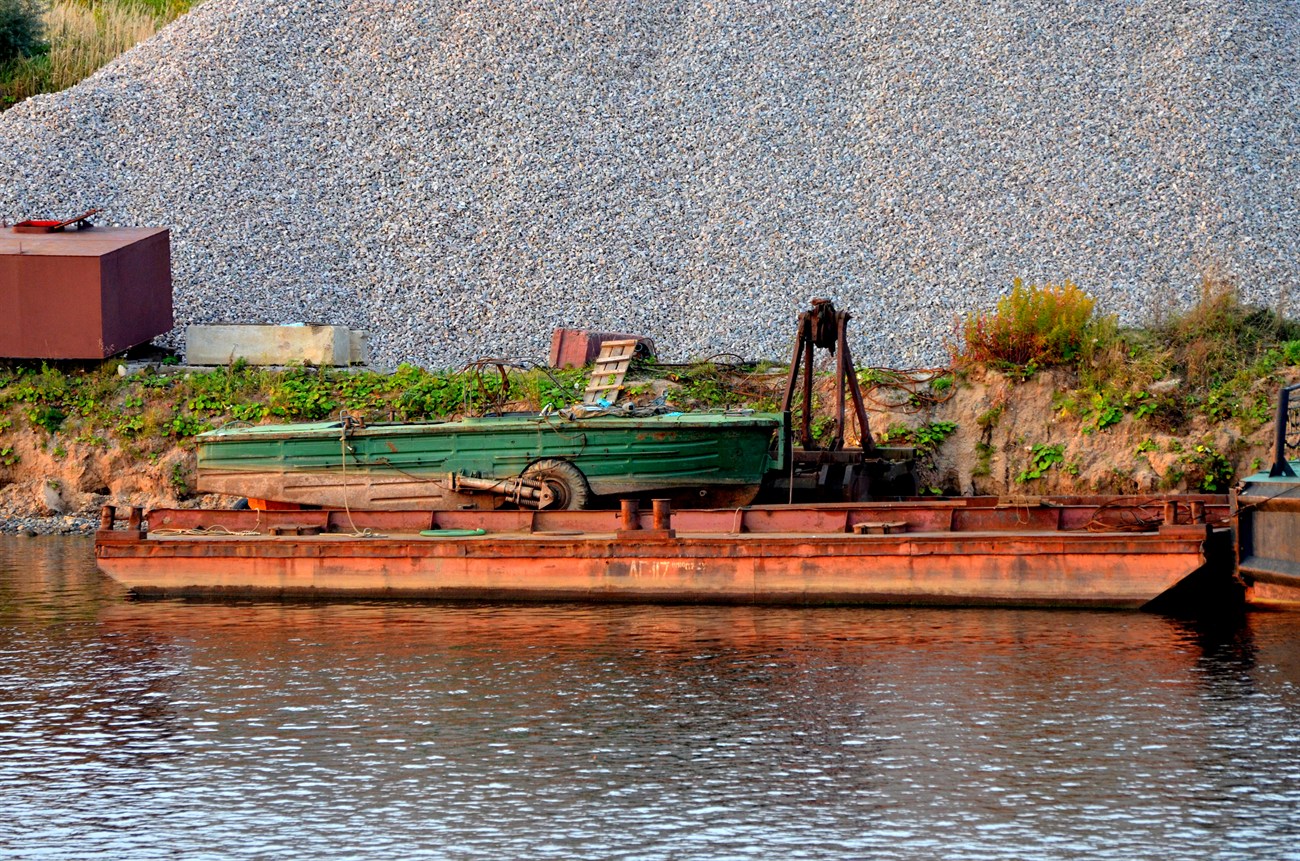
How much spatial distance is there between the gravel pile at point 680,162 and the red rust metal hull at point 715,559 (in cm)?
821

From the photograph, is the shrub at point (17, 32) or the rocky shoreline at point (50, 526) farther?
the shrub at point (17, 32)

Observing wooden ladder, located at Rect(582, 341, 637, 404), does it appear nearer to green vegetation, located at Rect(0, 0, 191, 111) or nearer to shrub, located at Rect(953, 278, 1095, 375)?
shrub, located at Rect(953, 278, 1095, 375)

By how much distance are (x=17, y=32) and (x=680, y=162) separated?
18.7 meters

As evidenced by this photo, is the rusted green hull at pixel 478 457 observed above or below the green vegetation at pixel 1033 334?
below

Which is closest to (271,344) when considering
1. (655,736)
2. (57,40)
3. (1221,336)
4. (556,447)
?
(556,447)

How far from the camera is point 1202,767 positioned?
1055cm

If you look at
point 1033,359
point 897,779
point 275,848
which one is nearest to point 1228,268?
point 1033,359

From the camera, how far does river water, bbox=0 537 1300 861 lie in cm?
948

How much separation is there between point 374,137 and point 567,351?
976 centimetres

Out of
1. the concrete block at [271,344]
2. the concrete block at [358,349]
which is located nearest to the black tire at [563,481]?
the concrete block at [271,344]

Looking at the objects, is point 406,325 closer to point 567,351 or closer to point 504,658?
point 567,351

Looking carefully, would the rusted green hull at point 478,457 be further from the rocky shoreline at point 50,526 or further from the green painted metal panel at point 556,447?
the rocky shoreline at point 50,526

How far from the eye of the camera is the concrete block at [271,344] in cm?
2572

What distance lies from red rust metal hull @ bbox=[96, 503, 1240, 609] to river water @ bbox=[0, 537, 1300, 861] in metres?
0.36
